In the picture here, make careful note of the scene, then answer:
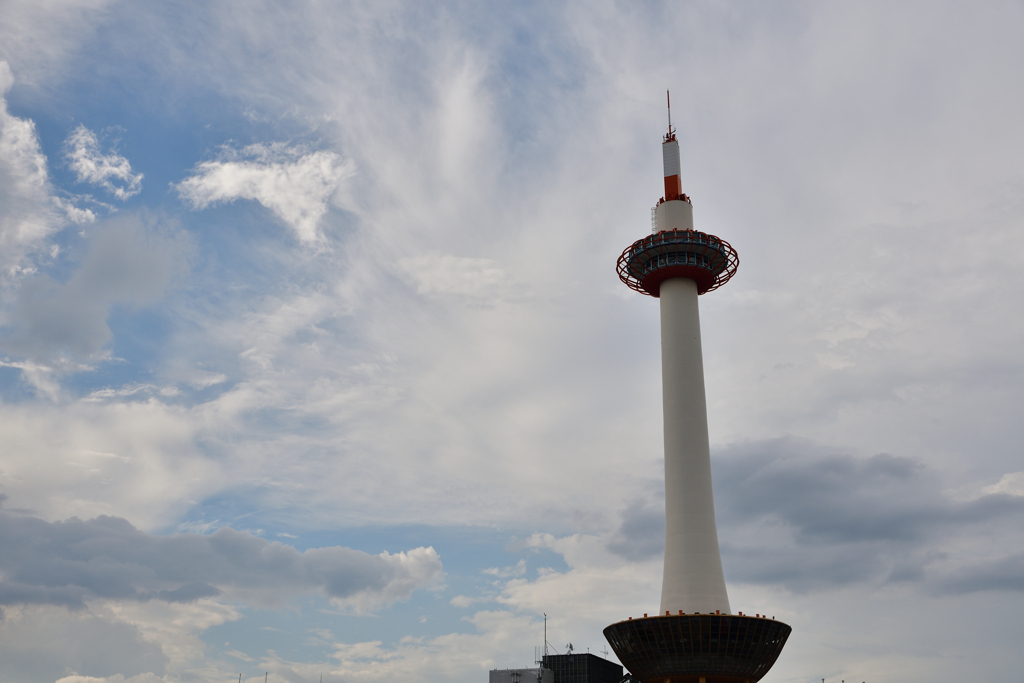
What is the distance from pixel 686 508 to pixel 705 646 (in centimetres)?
1636

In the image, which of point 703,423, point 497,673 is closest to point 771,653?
point 703,423

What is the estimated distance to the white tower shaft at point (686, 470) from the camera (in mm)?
100438

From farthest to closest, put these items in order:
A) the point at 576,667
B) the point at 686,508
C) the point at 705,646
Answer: the point at 576,667 → the point at 686,508 → the point at 705,646

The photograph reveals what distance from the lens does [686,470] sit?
106500 mm

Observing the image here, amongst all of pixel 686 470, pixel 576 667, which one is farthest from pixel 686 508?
pixel 576 667

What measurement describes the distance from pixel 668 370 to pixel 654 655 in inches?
1441

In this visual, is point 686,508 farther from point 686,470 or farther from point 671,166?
point 671,166

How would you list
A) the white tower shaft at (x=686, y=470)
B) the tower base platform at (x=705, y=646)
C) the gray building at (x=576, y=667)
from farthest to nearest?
1. the gray building at (x=576, y=667)
2. the white tower shaft at (x=686, y=470)
3. the tower base platform at (x=705, y=646)

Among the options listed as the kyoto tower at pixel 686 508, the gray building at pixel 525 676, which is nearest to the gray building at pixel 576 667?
the gray building at pixel 525 676

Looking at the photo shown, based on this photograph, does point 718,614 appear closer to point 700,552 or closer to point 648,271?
point 700,552

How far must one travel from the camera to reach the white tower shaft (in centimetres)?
10044

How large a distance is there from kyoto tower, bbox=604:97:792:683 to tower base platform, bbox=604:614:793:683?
114 mm

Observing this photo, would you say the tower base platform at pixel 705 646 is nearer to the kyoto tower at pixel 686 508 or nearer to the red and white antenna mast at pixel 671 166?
the kyoto tower at pixel 686 508

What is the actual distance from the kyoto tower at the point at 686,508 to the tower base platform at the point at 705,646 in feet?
0.37
